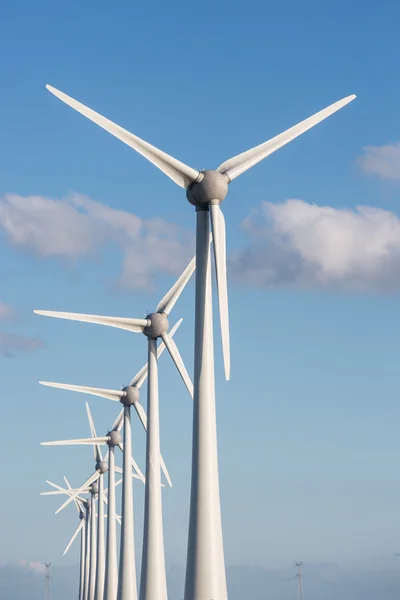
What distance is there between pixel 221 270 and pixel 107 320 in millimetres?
26362

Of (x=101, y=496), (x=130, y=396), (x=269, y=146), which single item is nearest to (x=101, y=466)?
(x=101, y=496)

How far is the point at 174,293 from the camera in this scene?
286 feet

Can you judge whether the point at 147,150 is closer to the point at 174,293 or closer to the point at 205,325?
the point at 205,325

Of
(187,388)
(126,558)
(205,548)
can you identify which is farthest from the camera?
(126,558)

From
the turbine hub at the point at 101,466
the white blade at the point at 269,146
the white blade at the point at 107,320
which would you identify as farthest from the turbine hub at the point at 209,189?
the turbine hub at the point at 101,466

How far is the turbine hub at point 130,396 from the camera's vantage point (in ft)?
348

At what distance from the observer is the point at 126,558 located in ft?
327

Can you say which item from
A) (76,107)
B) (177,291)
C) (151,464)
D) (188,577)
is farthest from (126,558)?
(76,107)

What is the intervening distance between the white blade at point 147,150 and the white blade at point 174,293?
67.6 feet

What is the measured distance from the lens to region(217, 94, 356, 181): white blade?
61.4 metres

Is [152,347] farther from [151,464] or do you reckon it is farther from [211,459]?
[211,459]

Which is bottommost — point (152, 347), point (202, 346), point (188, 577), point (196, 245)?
point (188, 577)

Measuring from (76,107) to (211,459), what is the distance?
745 inches

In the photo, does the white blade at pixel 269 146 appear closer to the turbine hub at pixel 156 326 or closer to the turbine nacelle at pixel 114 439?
the turbine hub at pixel 156 326
